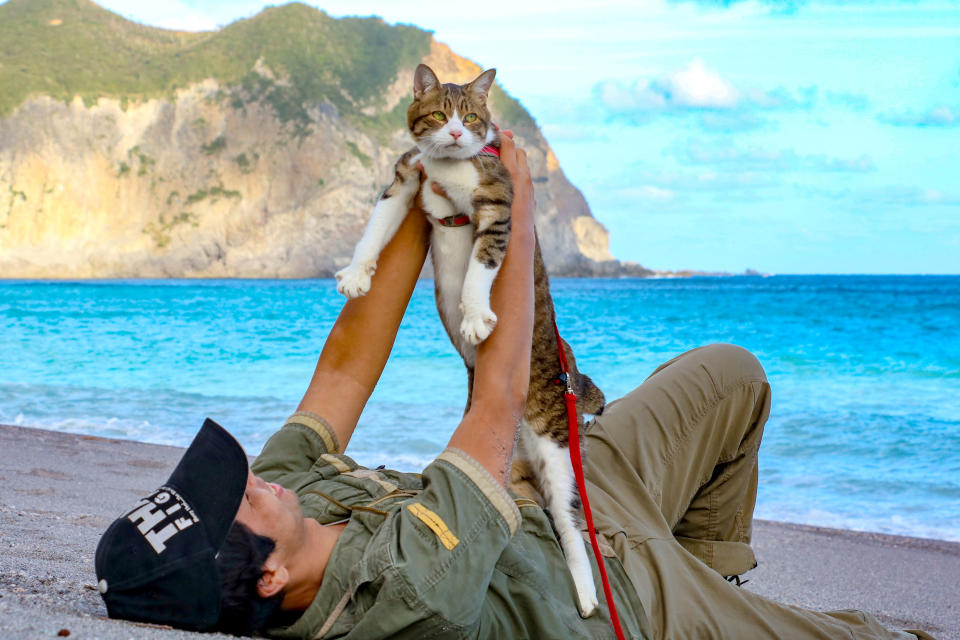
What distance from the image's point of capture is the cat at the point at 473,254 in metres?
2.20

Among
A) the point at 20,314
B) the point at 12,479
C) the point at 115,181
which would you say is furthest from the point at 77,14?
the point at 12,479

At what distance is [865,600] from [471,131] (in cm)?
234

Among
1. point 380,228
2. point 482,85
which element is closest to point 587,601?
point 380,228

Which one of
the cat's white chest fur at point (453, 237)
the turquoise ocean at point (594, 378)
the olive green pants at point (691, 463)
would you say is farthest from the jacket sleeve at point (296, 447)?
the turquoise ocean at point (594, 378)

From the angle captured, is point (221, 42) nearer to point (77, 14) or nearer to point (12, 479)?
point (77, 14)

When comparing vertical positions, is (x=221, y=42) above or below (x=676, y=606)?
above

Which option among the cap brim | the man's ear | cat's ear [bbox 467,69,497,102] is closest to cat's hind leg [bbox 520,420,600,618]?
the man's ear

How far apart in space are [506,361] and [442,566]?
0.51 m

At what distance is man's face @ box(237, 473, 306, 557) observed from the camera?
5.25ft

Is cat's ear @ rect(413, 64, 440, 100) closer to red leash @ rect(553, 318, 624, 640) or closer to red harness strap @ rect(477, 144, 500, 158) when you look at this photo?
red harness strap @ rect(477, 144, 500, 158)

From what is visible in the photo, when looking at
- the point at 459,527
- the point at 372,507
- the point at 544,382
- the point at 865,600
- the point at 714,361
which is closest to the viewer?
the point at 459,527

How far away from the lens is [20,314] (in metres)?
19.8

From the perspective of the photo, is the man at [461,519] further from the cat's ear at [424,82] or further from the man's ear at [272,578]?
the cat's ear at [424,82]

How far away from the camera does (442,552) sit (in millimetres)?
1592
